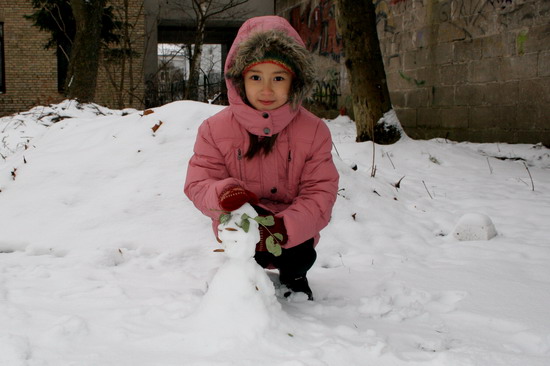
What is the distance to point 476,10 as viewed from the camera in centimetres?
670

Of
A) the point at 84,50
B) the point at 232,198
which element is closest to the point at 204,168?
the point at 232,198

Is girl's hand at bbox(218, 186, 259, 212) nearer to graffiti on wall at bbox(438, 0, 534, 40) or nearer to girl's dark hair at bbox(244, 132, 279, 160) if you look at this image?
girl's dark hair at bbox(244, 132, 279, 160)

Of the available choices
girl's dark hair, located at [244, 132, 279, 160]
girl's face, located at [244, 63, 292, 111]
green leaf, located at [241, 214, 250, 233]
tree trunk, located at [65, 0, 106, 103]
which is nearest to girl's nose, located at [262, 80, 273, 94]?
girl's face, located at [244, 63, 292, 111]

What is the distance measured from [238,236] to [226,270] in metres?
0.14

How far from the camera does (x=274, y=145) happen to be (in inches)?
85.4

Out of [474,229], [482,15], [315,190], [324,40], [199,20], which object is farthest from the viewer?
[199,20]

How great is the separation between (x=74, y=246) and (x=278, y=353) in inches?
62.2

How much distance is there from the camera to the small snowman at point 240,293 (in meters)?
1.74

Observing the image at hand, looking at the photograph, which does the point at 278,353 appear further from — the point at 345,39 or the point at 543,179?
the point at 345,39

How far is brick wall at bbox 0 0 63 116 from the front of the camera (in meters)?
14.8

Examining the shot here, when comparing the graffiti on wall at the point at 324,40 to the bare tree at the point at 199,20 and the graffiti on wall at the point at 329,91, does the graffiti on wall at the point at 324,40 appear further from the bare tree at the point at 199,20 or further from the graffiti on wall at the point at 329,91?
the bare tree at the point at 199,20

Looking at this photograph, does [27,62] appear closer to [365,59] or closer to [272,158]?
[365,59]

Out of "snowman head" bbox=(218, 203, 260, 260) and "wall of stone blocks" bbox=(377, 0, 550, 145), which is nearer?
"snowman head" bbox=(218, 203, 260, 260)

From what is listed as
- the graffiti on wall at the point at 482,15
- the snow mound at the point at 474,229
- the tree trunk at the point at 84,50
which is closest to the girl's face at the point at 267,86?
the snow mound at the point at 474,229
